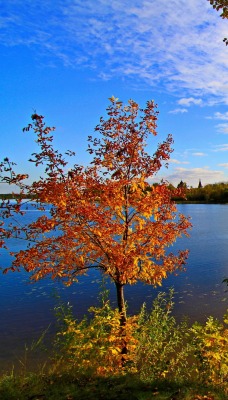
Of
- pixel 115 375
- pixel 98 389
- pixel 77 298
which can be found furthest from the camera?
pixel 77 298

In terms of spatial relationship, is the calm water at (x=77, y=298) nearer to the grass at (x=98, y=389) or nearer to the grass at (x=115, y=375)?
the grass at (x=115, y=375)

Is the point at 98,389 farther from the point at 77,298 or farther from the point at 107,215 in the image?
the point at 77,298

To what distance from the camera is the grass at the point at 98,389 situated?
6469mm

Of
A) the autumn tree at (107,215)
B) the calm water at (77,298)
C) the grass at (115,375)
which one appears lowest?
the calm water at (77,298)

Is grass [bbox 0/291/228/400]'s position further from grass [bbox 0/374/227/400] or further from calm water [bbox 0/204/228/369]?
calm water [bbox 0/204/228/369]

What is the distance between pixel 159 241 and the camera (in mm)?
10016

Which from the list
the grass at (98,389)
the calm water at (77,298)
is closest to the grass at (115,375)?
the grass at (98,389)

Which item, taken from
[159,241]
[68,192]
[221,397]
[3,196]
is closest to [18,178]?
[3,196]

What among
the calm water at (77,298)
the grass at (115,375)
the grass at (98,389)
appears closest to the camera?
the grass at (98,389)

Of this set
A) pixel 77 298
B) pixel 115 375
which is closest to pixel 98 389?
pixel 115 375

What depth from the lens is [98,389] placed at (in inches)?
270

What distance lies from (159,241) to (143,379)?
371 centimetres

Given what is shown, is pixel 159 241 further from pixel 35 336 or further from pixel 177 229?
pixel 35 336

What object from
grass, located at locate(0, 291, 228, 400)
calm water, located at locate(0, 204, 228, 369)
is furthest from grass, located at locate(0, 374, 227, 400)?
calm water, located at locate(0, 204, 228, 369)
